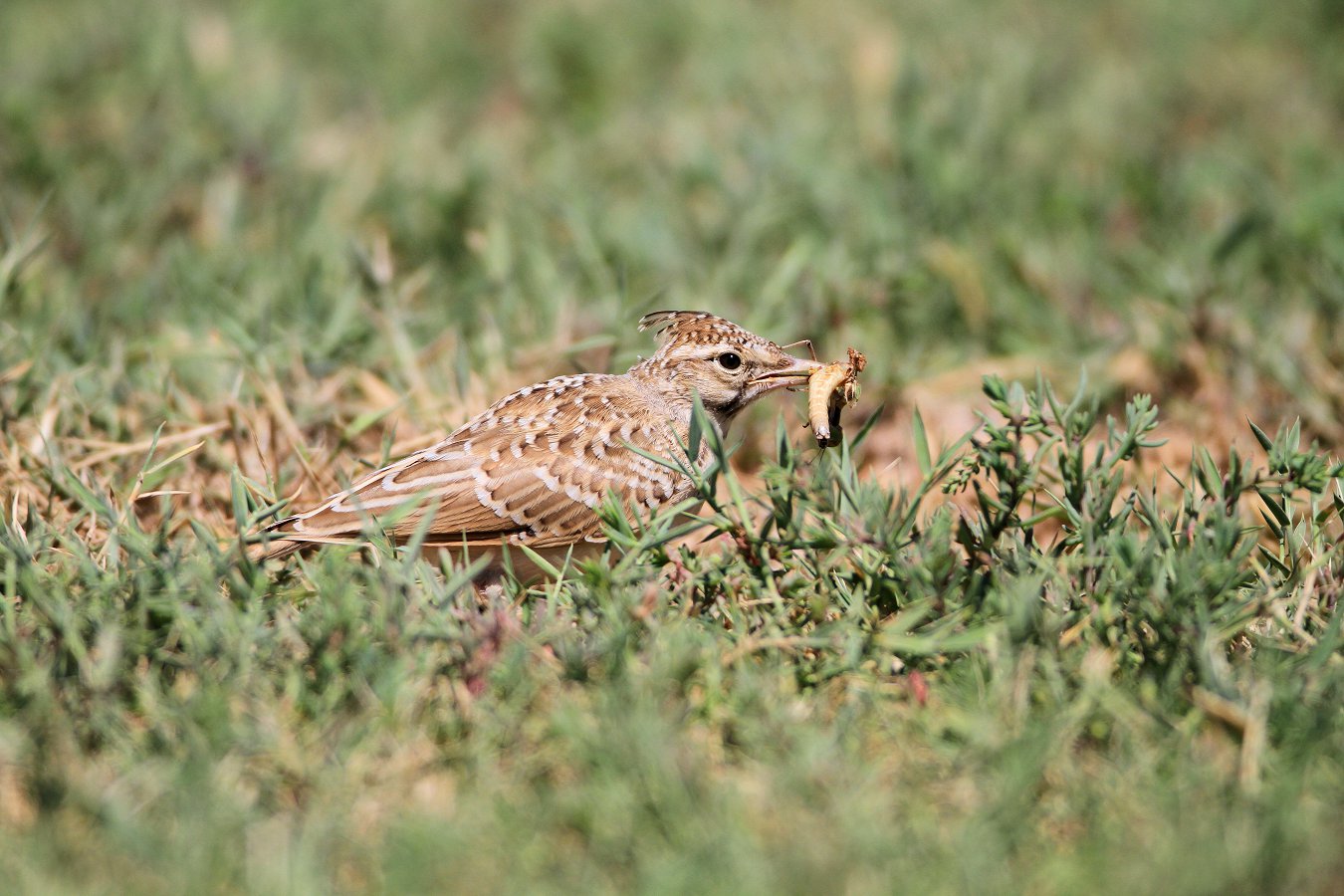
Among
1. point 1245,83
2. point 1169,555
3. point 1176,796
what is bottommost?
point 1176,796

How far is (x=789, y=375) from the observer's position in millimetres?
4797

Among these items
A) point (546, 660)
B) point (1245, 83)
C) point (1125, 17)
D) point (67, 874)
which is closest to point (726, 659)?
point (546, 660)

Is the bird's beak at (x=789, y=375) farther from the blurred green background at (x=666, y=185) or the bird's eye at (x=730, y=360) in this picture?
the blurred green background at (x=666, y=185)

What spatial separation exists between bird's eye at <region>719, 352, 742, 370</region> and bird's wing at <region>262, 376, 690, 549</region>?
A: 1.00ft

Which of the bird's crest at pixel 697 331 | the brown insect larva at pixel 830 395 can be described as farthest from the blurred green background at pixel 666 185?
the brown insect larva at pixel 830 395

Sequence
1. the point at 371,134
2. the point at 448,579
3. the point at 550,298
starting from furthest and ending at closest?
→ 1. the point at 371,134
2. the point at 550,298
3. the point at 448,579

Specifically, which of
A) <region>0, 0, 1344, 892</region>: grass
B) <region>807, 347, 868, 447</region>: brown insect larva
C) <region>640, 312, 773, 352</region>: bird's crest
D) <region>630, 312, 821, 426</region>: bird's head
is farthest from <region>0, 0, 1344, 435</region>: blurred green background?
<region>807, 347, 868, 447</region>: brown insect larva

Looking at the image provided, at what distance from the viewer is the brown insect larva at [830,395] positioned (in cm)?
439

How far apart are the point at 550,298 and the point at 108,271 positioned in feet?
6.58

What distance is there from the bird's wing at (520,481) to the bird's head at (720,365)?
19cm

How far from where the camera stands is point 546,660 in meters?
3.58

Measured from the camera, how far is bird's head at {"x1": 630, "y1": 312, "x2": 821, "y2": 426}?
482 cm

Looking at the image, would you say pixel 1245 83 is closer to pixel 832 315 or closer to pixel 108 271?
pixel 832 315

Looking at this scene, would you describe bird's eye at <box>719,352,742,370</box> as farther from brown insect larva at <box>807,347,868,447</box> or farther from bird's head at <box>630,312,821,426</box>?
brown insect larva at <box>807,347,868,447</box>
